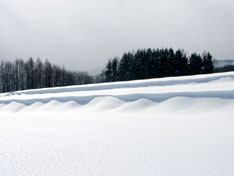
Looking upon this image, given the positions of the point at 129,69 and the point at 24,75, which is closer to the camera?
the point at 129,69

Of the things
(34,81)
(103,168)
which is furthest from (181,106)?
(34,81)

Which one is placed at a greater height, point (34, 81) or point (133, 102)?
point (34, 81)

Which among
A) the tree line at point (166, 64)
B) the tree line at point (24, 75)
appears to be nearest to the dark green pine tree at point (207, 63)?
the tree line at point (166, 64)

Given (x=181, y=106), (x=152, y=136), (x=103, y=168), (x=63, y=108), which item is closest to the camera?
(x=103, y=168)

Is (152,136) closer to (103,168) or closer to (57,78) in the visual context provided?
(103,168)

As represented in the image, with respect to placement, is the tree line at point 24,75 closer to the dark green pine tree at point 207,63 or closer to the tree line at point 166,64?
the tree line at point 166,64

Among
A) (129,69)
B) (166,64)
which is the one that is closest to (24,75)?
(129,69)

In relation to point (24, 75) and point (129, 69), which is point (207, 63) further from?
point (24, 75)

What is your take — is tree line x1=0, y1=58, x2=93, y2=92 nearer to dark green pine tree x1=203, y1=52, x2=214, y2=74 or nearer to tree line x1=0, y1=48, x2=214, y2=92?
tree line x1=0, y1=48, x2=214, y2=92

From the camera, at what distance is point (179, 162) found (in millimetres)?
2475

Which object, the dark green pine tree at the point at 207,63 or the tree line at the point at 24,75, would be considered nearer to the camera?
the dark green pine tree at the point at 207,63

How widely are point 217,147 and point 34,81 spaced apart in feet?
171

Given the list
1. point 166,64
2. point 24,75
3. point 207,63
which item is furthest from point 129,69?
point 24,75

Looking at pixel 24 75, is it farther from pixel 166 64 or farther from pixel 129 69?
pixel 166 64
